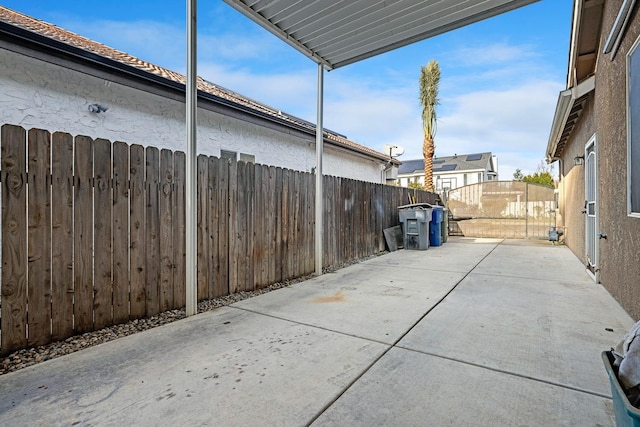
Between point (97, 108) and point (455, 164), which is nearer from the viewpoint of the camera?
point (97, 108)

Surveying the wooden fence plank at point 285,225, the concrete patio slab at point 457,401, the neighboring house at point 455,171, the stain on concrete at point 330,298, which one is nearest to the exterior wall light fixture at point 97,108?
the wooden fence plank at point 285,225

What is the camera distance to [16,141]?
2.44 meters

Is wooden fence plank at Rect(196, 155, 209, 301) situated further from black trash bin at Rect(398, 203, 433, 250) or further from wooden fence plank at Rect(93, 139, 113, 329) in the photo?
black trash bin at Rect(398, 203, 433, 250)

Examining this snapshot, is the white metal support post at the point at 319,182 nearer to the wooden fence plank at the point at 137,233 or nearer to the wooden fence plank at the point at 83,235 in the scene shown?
the wooden fence plank at the point at 137,233

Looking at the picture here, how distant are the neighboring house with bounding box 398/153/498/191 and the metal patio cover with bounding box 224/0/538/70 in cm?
2536

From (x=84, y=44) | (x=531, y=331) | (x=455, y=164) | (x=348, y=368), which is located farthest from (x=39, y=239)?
(x=455, y=164)

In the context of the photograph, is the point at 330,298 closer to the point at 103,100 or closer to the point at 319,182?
the point at 319,182

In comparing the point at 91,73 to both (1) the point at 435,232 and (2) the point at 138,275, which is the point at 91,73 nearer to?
(2) the point at 138,275

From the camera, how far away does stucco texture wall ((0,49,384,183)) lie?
3957 mm

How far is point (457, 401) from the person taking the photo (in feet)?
6.06

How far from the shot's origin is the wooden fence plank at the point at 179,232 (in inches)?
139

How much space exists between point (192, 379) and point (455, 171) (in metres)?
32.3

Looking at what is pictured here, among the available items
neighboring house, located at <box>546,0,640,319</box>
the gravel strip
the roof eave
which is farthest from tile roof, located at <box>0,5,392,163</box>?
neighboring house, located at <box>546,0,640,319</box>

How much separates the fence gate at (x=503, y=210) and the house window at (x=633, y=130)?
10194 millimetres
